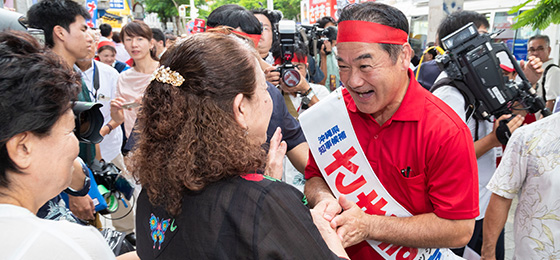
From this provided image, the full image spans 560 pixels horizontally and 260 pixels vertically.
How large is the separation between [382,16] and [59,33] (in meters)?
2.48

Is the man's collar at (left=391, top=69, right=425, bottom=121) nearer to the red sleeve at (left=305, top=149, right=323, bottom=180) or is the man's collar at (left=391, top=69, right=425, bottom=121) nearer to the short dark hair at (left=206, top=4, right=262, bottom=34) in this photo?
the red sleeve at (left=305, top=149, right=323, bottom=180)

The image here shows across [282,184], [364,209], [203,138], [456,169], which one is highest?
[203,138]

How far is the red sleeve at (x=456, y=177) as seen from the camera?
1547 mm

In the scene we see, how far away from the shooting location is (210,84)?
3.70ft

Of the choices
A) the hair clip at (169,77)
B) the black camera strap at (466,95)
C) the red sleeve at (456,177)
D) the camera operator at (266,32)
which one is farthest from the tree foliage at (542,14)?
the camera operator at (266,32)

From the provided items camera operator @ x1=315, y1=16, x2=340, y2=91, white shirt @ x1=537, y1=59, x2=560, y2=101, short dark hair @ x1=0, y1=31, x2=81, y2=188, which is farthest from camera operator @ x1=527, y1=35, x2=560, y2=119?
short dark hair @ x1=0, y1=31, x2=81, y2=188

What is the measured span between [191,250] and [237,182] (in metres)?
0.21

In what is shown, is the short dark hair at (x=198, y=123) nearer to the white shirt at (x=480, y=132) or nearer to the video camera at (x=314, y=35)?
the white shirt at (x=480, y=132)

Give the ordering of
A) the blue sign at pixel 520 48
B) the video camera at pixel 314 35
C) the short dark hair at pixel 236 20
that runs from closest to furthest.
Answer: the short dark hair at pixel 236 20 → the video camera at pixel 314 35 → the blue sign at pixel 520 48

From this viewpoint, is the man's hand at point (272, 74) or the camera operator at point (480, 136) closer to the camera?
the camera operator at point (480, 136)

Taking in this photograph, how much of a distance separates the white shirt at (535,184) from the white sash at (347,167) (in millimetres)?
344

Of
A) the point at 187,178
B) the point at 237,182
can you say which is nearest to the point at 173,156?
the point at 187,178

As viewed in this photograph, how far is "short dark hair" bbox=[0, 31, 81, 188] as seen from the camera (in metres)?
0.97

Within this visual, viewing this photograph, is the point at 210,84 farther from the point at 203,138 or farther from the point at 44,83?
the point at 44,83
